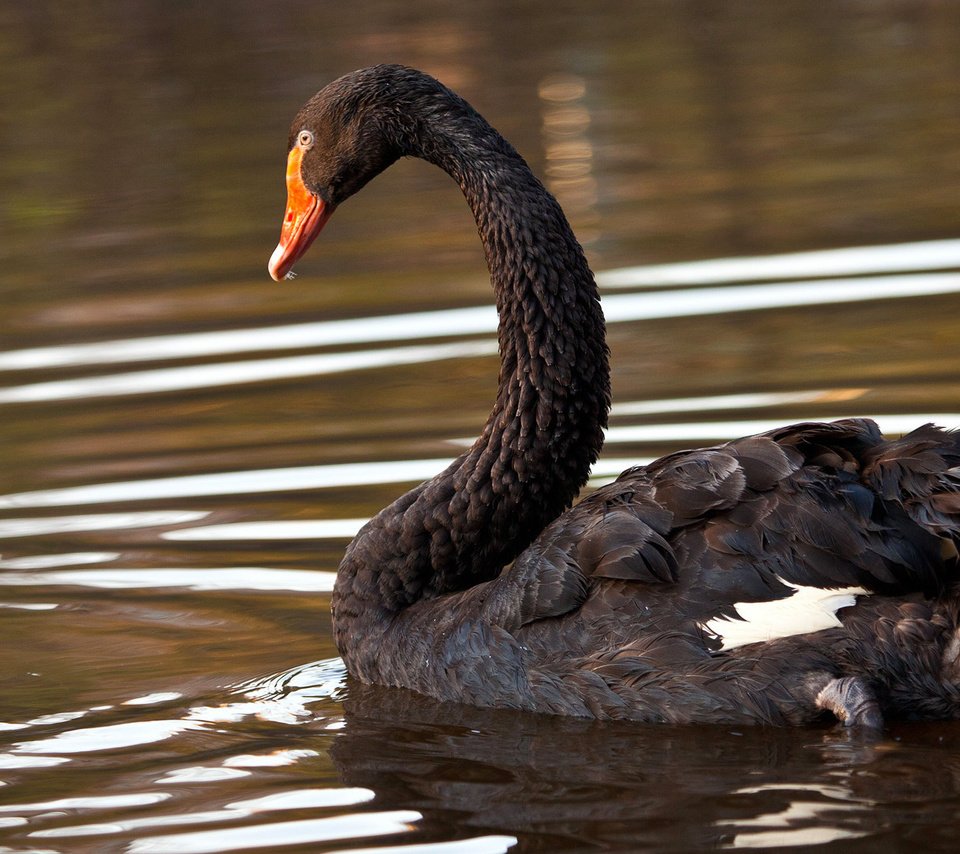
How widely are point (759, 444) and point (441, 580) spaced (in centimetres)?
128

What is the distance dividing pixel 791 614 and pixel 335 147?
232 centimetres

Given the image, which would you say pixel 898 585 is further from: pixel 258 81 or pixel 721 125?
pixel 258 81

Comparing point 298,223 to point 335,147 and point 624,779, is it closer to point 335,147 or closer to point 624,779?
point 335,147

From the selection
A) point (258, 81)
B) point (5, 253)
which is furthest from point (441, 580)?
point (258, 81)

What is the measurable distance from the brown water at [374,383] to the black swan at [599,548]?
0.46 feet

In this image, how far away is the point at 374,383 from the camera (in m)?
8.62

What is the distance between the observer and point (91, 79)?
65.2 ft

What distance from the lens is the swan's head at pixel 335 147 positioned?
6031 mm

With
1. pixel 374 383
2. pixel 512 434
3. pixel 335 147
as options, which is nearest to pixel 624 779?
pixel 512 434

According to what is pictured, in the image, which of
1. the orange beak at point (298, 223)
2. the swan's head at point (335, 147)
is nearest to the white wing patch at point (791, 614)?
the swan's head at point (335, 147)

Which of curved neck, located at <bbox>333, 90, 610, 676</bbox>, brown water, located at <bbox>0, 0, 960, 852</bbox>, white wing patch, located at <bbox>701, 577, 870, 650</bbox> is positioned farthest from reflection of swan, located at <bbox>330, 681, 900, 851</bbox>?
curved neck, located at <bbox>333, 90, 610, 676</bbox>

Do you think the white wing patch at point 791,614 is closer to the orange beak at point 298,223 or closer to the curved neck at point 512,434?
the curved neck at point 512,434

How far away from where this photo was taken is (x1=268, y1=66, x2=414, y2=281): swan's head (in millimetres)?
6031

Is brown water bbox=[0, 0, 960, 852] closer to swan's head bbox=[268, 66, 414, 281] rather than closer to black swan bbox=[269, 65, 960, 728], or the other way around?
black swan bbox=[269, 65, 960, 728]
